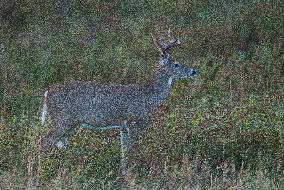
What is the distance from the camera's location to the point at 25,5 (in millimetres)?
16688

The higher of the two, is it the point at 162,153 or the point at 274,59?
the point at 162,153

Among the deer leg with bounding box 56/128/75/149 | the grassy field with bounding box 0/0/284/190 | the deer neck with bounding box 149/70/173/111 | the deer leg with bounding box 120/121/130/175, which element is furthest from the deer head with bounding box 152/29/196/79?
the deer leg with bounding box 56/128/75/149

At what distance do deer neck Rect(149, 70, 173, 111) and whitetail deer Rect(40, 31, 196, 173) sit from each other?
0.30ft

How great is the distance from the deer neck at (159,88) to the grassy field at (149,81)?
0.22m

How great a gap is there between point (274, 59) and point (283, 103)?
2603 millimetres

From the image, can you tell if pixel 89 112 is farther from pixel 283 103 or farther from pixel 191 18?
pixel 191 18

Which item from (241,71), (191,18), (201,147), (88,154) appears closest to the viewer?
(88,154)

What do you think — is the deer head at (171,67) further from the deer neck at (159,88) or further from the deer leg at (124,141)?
the deer leg at (124,141)

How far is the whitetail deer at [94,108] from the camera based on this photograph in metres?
9.94

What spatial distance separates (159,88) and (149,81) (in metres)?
1.28

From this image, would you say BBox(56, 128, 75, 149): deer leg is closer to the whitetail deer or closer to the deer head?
the whitetail deer

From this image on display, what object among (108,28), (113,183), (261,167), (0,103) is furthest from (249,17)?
(113,183)

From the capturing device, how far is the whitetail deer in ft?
32.6

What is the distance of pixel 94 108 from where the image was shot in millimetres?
10039
